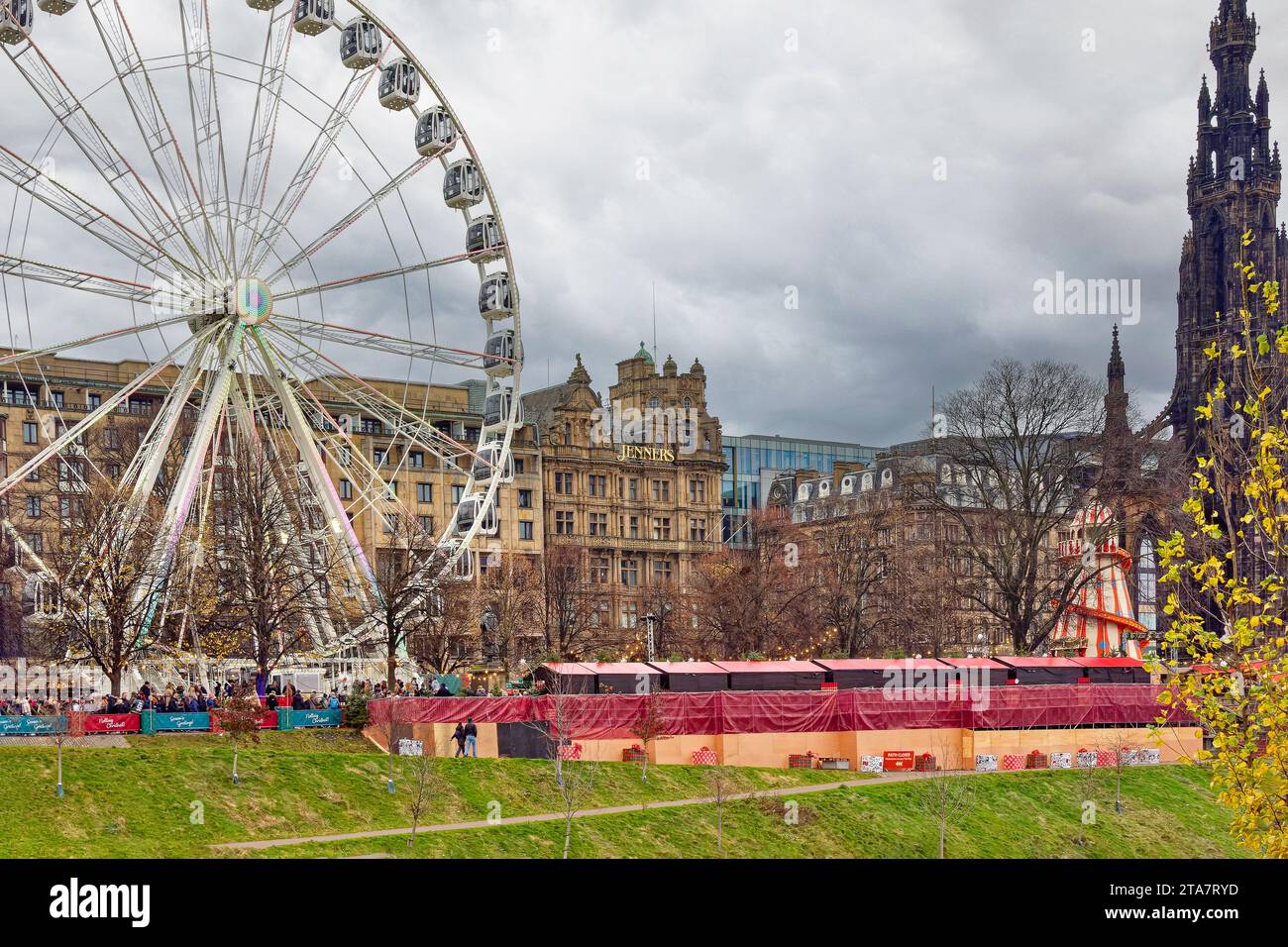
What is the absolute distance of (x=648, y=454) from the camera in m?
139

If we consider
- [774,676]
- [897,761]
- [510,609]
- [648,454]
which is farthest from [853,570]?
[897,761]

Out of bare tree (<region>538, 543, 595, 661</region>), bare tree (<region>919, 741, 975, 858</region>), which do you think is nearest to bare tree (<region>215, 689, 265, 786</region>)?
bare tree (<region>919, 741, 975, 858</region>)

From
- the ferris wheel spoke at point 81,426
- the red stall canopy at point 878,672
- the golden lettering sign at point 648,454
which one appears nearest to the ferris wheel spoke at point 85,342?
the ferris wheel spoke at point 81,426

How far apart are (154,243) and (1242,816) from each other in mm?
44881

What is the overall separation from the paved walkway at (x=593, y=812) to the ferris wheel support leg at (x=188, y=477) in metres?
15.8

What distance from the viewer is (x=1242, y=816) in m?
22.6

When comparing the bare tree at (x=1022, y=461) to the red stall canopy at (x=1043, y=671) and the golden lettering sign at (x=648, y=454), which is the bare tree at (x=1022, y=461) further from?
the golden lettering sign at (x=648, y=454)

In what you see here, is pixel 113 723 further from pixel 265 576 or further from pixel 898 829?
pixel 898 829

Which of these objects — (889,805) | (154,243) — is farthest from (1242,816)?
(154,243)

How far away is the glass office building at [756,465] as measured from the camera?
16462 cm

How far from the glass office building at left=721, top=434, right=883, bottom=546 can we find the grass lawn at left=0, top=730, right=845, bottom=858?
102 metres

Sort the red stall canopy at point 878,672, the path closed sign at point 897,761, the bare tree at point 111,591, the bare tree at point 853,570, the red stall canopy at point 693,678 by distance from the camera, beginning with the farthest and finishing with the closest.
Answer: the bare tree at point 853,570 → the red stall canopy at point 878,672 → the path closed sign at point 897,761 → the red stall canopy at point 693,678 → the bare tree at point 111,591

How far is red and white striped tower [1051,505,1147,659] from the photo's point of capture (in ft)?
282

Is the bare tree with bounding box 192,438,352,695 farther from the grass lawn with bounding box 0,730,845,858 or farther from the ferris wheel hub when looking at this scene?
the grass lawn with bounding box 0,730,845,858
